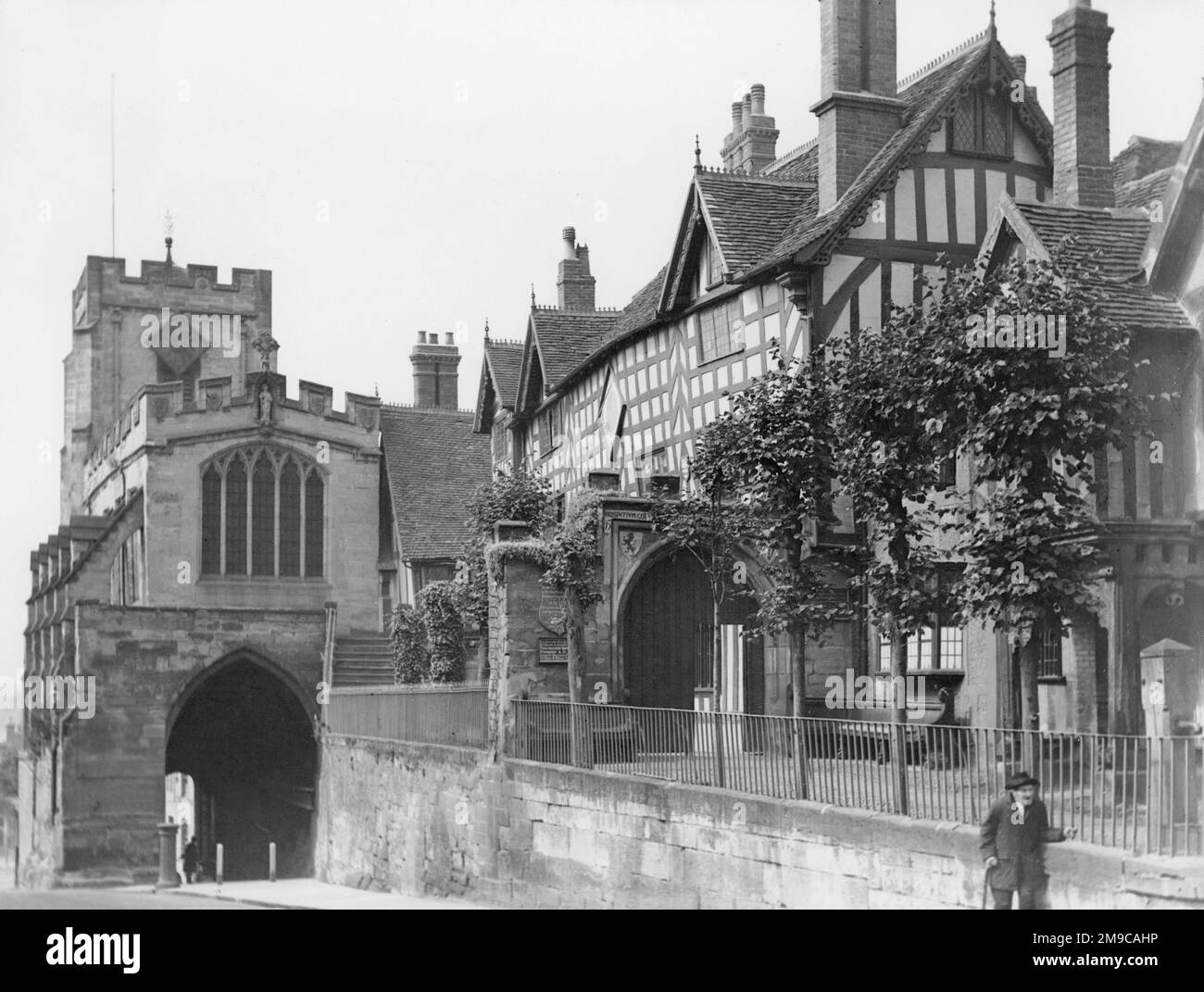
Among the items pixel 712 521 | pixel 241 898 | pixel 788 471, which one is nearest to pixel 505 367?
pixel 712 521

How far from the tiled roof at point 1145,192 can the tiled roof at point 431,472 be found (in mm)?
21344

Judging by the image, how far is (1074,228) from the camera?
68.0 feet

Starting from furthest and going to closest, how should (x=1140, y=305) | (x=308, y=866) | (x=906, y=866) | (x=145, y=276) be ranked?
(x=145, y=276) → (x=308, y=866) → (x=1140, y=305) → (x=906, y=866)

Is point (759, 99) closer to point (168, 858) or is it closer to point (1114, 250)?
point (1114, 250)

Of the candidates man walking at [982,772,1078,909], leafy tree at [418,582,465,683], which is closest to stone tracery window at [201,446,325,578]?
leafy tree at [418,582,465,683]

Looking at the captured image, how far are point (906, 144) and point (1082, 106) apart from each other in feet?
9.88

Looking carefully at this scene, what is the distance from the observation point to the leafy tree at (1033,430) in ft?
51.9

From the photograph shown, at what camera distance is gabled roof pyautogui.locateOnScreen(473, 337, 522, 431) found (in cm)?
3966

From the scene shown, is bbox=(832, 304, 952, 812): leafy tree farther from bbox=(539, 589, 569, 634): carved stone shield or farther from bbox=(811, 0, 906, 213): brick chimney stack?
bbox=(811, 0, 906, 213): brick chimney stack

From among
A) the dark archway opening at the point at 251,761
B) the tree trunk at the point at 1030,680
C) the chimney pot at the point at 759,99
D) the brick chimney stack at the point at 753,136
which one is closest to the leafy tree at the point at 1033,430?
the tree trunk at the point at 1030,680

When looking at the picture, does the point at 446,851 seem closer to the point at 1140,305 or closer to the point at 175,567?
the point at 1140,305

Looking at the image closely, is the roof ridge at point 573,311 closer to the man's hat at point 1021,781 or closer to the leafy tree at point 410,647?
the leafy tree at point 410,647
